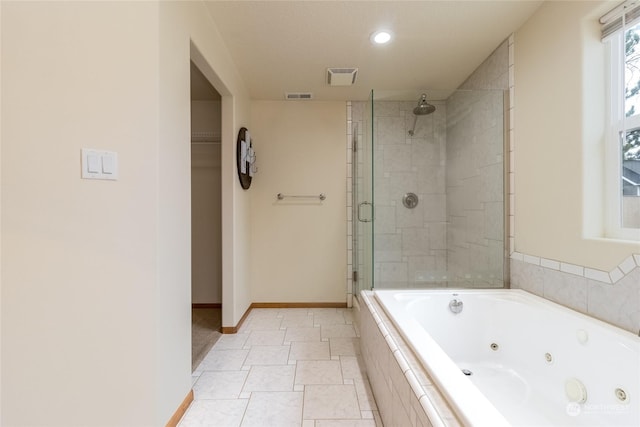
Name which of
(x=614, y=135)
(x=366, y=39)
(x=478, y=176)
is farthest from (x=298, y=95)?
(x=614, y=135)

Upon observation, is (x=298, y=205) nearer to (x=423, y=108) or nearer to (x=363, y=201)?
(x=363, y=201)

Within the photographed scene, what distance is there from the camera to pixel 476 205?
2.23 m

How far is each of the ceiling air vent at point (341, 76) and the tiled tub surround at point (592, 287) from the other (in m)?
1.88

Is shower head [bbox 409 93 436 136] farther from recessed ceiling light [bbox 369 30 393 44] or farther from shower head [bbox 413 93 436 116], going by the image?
recessed ceiling light [bbox 369 30 393 44]

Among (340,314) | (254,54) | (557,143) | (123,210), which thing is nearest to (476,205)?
(557,143)

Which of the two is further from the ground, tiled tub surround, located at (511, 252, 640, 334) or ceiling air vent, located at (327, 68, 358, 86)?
ceiling air vent, located at (327, 68, 358, 86)

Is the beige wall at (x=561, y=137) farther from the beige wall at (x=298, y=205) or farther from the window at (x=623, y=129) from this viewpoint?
the beige wall at (x=298, y=205)

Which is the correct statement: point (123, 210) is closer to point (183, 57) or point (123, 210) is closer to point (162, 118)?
point (162, 118)

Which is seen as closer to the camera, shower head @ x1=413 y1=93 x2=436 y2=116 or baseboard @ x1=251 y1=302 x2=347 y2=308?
shower head @ x1=413 y1=93 x2=436 y2=116

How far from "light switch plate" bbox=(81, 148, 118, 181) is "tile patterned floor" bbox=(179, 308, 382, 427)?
3.96 feet

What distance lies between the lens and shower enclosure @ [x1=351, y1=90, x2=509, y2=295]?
211cm

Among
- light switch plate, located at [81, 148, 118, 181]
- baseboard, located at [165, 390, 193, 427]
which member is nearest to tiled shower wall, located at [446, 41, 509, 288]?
baseboard, located at [165, 390, 193, 427]

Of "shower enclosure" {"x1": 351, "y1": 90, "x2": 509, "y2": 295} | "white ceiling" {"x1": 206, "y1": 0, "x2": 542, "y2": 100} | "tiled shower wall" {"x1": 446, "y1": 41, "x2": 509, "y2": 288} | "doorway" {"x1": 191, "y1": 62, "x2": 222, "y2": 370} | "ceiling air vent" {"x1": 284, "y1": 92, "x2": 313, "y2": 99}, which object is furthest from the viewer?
"doorway" {"x1": 191, "y1": 62, "x2": 222, "y2": 370}

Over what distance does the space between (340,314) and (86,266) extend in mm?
2240
